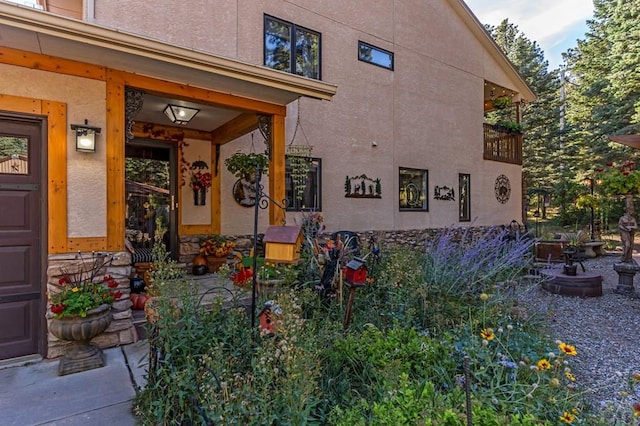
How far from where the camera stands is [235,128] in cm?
550

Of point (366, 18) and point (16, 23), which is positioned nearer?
point (16, 23)

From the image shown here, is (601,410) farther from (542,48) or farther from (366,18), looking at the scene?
(542,48)

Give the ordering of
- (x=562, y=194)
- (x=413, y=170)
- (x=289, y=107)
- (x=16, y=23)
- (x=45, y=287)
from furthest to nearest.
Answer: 1. (x=562, y=194)
2. (x=413, y=170)
3. (x=289, y=107)
4. (x=45, y=287)
5. (x=16, y=23)

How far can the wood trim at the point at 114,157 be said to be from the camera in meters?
3.63

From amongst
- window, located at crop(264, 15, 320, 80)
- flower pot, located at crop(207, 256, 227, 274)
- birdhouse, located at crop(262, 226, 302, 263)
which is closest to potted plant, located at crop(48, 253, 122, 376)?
birdhouse, located at crop(262, 226, 302, 263)

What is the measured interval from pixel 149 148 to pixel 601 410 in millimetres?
6746

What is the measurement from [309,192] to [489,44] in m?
8.18

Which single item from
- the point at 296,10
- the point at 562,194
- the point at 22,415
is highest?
the point at 296,10

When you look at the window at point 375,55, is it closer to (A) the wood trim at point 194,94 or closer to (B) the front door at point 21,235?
(A) the wood trim at point 194,94

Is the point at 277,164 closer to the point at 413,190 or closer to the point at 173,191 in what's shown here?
the point at 173,191

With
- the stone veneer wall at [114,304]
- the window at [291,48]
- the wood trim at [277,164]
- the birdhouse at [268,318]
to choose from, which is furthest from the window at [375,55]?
the birdhouse at [268,318]

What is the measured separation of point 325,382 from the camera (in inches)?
93.5

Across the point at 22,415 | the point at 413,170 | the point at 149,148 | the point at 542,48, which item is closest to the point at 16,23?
the point at 22,415

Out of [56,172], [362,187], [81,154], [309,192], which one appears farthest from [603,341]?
[56,172]
